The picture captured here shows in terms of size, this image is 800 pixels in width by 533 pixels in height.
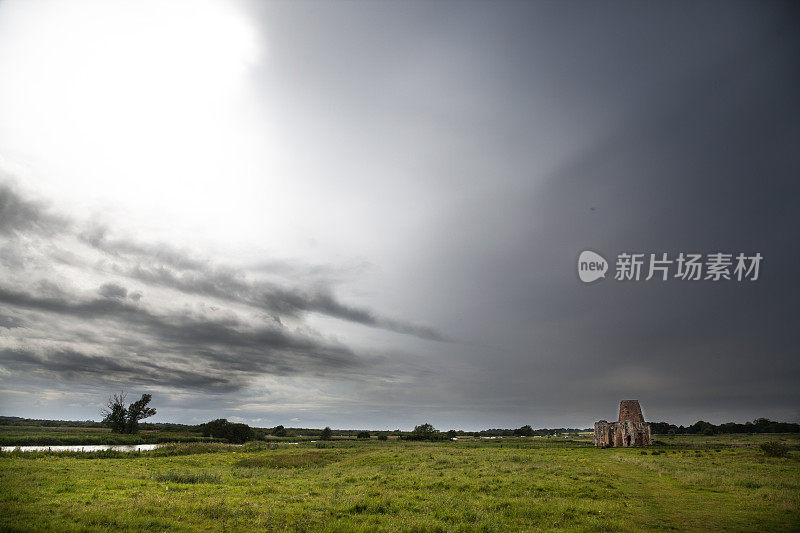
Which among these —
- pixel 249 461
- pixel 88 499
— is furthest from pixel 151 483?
pixel 249 461

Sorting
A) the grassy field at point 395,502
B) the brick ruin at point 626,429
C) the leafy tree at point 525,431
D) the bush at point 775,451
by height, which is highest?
the grassy field at point 395,502

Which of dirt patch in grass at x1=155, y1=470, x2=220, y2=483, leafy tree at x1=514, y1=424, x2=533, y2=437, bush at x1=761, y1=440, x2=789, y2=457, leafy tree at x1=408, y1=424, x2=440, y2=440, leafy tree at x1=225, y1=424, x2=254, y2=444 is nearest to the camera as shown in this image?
dirt patch in grass at x1=155, y1=470, x2=220, y2=483

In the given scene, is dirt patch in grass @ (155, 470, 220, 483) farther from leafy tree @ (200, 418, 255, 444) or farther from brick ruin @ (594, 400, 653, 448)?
brick ruin @ (594, 400, 653, 448)

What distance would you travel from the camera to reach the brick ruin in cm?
8388

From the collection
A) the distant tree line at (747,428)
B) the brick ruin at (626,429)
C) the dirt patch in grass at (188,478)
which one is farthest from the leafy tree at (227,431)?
the distant tree line at (747,428)

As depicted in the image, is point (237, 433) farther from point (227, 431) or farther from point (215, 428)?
point (215, 428)

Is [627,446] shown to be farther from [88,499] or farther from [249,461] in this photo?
[88,499]

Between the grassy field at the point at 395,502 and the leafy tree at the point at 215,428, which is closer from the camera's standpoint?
the grassy field at the point at 395,502

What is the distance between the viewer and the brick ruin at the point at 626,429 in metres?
83.9

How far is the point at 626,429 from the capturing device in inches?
3310

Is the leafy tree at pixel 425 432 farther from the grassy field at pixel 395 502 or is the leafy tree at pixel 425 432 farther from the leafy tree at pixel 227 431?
the grassy field at pixel 395 502

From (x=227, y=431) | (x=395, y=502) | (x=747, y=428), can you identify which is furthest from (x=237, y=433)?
(x=747, y=428)

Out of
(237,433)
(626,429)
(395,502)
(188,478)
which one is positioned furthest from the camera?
(237,433)

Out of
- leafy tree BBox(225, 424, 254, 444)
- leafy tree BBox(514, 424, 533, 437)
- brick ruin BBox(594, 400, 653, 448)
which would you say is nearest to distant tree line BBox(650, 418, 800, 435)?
leafy tree BBox(514, 424, 533, 437)
